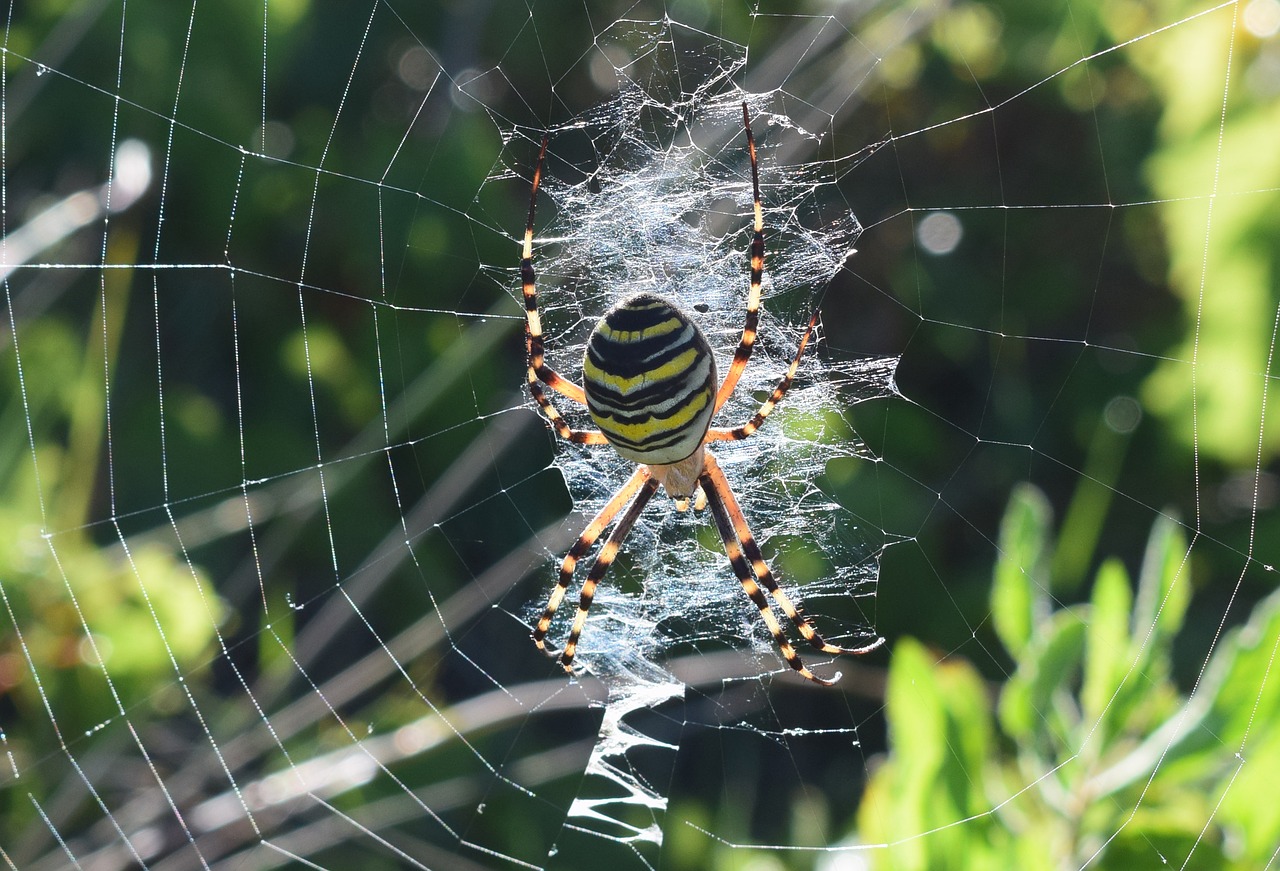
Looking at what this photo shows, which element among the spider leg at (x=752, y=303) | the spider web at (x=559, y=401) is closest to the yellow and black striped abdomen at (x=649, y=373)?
A: the spider leg at (x=752, y=303)

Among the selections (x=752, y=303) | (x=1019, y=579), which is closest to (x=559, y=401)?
(x=752, y=303)

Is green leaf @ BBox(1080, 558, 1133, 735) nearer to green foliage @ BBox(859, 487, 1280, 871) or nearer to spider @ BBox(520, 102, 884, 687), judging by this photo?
green foliage @ BBox(859, 487, 1280, 871)

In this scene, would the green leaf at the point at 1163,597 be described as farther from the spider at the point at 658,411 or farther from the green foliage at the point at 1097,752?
the spider at the point at 658,411

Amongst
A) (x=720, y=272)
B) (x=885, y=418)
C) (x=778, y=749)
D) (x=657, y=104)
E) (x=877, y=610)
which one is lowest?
(x=778, y=749)

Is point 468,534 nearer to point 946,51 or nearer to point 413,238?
point 413,238

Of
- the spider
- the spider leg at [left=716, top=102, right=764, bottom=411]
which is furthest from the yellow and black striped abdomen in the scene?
the spider leg at [left=716, top=102, right=764, bottom=411]

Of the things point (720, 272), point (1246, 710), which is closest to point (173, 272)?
point (720, 272)
